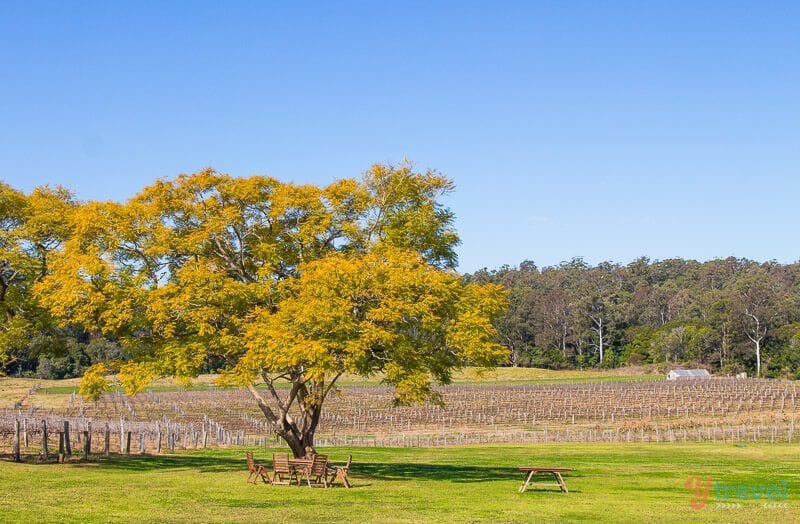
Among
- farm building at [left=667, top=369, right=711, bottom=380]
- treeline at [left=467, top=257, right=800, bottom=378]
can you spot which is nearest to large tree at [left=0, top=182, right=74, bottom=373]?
farm building at [left=667, top=369, right=711, bottom=380]

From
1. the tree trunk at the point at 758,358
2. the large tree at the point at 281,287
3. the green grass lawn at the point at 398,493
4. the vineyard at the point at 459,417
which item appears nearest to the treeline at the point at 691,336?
the tree trunk at the point at 758,358

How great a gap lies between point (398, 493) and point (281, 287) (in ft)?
30.1

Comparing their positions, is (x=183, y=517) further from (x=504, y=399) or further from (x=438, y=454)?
(x=504, y=399)

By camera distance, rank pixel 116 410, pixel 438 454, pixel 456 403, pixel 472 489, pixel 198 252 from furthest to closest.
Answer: pixel 456 403
pixel 116 410
pixel 438 454
pixel 198 252
pixel 472 489

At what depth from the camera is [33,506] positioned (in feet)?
77.3

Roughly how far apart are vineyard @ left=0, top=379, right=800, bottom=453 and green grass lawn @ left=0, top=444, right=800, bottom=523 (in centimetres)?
1027

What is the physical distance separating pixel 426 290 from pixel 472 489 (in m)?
6.64

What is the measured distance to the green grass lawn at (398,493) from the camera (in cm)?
2334

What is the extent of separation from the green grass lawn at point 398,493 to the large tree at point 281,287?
12.0 ft

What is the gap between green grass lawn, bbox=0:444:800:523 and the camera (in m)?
23.3

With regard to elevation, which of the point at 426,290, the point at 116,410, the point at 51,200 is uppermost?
the point at 51,200

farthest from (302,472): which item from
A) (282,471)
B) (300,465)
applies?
(282,471)

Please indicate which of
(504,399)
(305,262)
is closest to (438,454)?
(305,262)

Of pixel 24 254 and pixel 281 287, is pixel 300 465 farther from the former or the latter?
pixel 24 254
